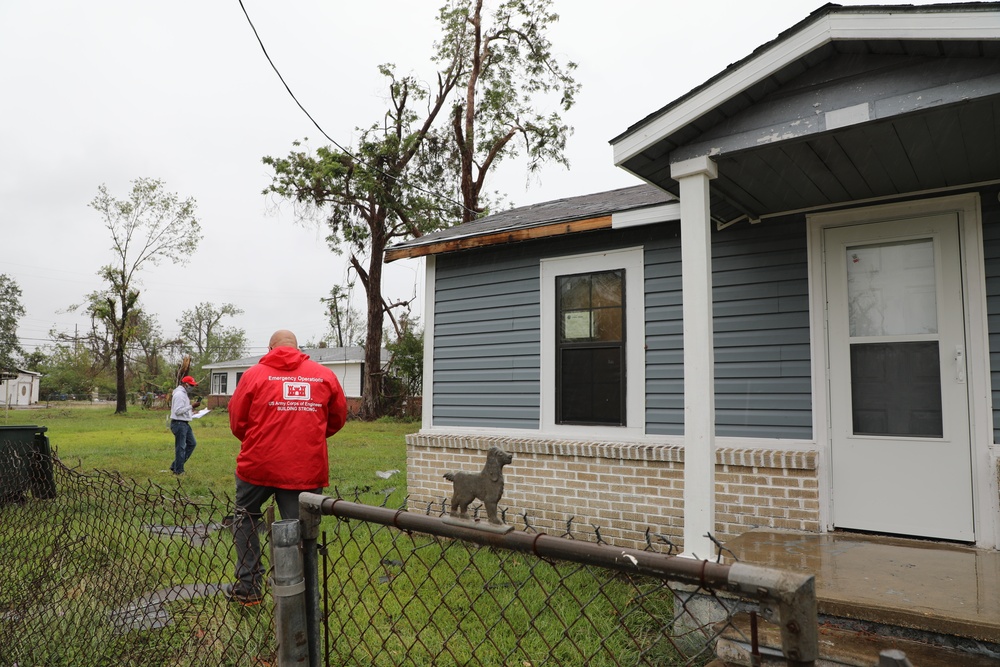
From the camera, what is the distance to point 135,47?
11.5 meters

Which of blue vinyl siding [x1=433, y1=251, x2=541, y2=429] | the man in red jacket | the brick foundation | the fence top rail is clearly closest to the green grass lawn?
the brick foundation

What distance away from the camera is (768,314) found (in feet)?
16.3

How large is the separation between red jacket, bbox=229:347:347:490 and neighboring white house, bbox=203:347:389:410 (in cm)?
2277

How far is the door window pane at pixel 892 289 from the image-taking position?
4.41 m

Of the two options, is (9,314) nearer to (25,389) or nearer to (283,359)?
(25,389)

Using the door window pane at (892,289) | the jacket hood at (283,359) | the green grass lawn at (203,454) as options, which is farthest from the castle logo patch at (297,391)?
the door window pane at (892,289)

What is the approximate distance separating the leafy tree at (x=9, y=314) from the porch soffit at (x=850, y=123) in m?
67.9

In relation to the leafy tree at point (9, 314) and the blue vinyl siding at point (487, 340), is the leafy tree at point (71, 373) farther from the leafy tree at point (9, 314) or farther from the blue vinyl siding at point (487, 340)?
the blue vinyl siding at point (487, 340)

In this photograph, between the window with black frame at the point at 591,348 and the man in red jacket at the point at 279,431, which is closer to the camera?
the man in red jacket at the point at 279,431

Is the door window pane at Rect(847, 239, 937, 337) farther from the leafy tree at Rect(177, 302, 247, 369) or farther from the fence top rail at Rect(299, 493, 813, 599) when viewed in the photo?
the leafy tree at Rect(177, 302, 247, 369)

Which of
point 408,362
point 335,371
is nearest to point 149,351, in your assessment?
point 335,371

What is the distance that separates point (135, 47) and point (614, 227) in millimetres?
10794

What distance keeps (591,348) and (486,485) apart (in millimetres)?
1585

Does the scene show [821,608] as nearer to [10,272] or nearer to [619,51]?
[619,51]
